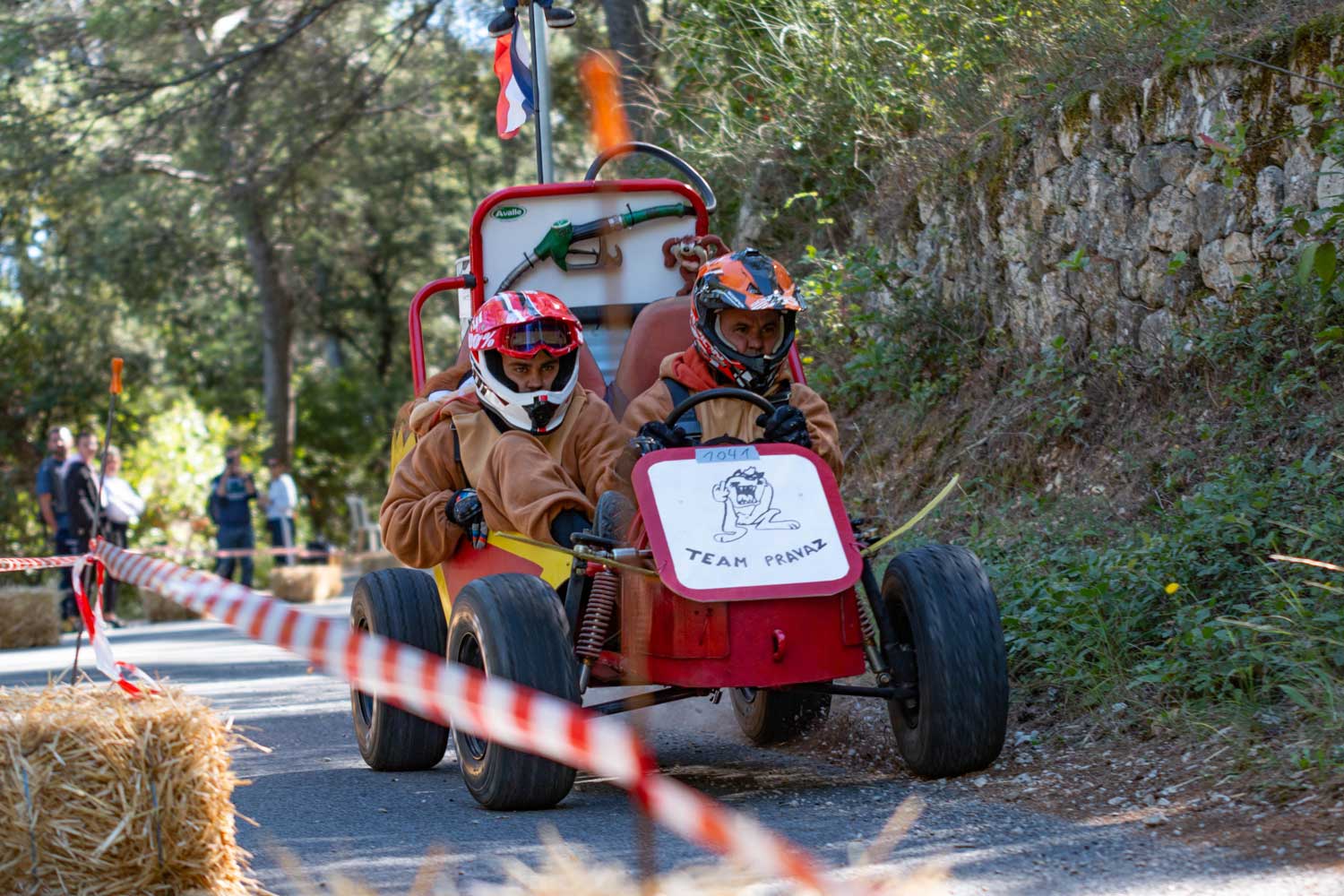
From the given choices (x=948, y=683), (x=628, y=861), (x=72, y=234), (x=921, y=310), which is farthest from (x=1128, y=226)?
(x=72, y=234)

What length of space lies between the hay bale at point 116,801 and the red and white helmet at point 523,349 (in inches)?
96.7

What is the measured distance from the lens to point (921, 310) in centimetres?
1068

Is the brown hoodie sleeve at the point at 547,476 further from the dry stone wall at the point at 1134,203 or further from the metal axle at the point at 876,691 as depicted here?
the dry stone wall at the point at 1134,203

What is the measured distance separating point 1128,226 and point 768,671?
15.1 feet

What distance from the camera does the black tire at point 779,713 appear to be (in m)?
6.98

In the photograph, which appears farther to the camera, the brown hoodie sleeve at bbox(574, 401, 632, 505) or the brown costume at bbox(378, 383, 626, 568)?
the brown hoodie sleeve at bbox(574, 401, 632, 505)

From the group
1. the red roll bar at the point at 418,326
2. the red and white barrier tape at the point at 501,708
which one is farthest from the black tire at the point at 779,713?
the red roll bar at the point at 418,326

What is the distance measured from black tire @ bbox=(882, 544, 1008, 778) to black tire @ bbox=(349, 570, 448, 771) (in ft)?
6.99

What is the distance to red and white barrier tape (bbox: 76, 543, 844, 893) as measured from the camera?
3.25 metres

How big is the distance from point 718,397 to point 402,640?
169cm

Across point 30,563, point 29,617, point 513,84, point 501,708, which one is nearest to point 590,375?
point 501,708

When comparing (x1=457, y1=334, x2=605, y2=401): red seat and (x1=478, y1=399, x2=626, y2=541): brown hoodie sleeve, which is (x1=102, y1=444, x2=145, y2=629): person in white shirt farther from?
(x1=478, y1=399, x2=626, y2=541): brown hoodie sleeve

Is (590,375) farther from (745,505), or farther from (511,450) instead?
(745,505)

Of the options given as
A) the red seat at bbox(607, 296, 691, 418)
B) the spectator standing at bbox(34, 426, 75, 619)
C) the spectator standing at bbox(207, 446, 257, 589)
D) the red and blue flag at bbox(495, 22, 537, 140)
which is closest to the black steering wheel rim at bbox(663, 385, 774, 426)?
the red seat at bbox(607, 296, 691, 418)
